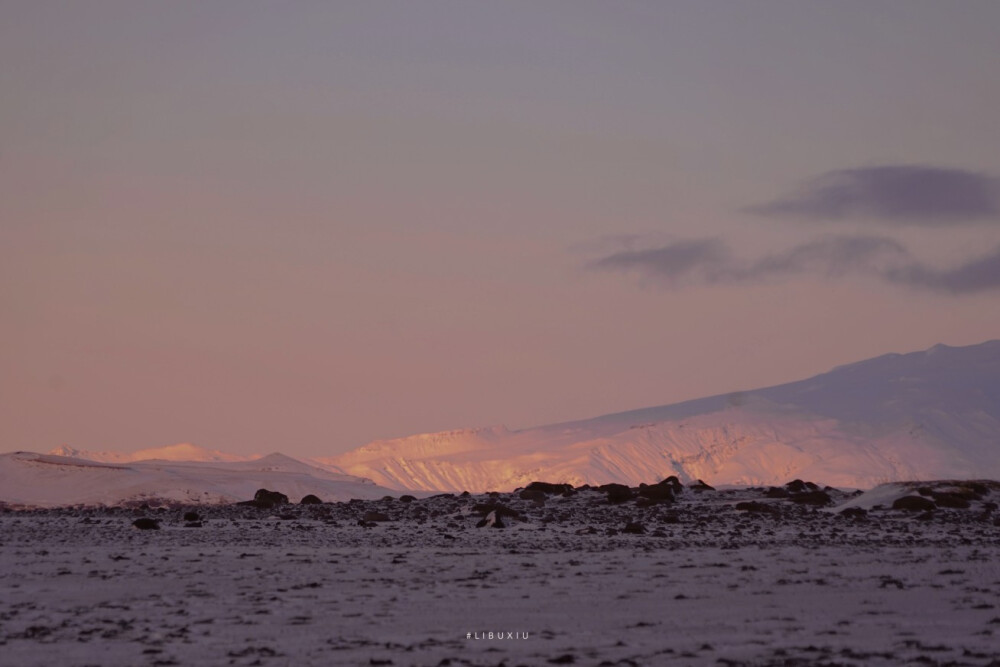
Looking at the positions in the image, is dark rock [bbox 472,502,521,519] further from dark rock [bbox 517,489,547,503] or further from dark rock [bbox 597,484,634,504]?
dark rock [bbox 597,484,634,504]

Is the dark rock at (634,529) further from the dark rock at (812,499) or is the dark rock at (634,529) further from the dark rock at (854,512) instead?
the dark rock at (812,499)

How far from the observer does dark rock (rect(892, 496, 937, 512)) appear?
31.3 m

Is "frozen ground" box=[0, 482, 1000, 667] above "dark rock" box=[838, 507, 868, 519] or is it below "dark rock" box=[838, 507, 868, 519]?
below

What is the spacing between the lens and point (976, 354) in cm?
15062

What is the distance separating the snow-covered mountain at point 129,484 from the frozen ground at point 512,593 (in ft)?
96.3

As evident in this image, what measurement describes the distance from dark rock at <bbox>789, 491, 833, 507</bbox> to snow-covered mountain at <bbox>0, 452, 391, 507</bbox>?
27.5 m

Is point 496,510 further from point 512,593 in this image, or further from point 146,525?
point 512,593

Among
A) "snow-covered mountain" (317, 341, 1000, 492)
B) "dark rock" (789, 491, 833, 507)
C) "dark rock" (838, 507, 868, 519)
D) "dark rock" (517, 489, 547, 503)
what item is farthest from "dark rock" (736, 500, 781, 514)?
"snow-covered mountain" (317, 341, 1000, 492)

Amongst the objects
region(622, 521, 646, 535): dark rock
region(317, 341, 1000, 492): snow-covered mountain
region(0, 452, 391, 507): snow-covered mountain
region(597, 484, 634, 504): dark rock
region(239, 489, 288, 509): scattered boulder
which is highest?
region(317, 341, 1000, 492): snow-covered mountain

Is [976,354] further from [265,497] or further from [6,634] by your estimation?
[6,634]

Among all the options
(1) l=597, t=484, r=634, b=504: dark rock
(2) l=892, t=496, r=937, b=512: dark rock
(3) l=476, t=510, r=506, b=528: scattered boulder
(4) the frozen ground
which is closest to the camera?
(4) the frozen ground

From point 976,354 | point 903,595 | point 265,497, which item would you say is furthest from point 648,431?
point 903,595

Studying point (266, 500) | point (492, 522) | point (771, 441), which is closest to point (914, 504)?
point (492, 522)

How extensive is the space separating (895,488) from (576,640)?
73.5 feet
